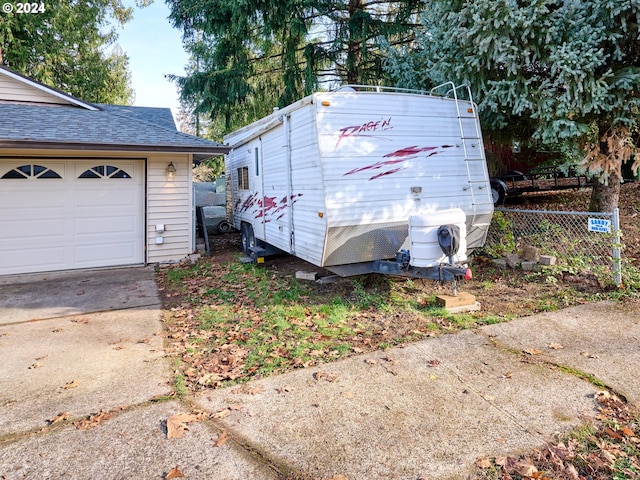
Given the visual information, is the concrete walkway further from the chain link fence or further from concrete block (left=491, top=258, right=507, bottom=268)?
concrete block (left=491, top=258, right=507, bottom=268)

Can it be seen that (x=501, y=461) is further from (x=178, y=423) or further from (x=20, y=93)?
(x=20, y=93)

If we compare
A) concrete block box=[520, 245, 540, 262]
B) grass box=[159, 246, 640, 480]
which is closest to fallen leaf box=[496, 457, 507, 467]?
grass box=[159, 246, 640, 480]

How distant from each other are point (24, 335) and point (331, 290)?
401cm

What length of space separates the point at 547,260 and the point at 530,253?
0.98 ft

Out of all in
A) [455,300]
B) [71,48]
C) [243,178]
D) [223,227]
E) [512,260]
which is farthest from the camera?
[71,48]

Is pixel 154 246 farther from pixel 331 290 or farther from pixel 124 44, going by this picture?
pixel 124 44

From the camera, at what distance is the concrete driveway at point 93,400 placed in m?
2.45

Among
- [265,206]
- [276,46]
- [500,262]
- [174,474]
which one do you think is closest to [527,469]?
[174,474]

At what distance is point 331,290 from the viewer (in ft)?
20.0

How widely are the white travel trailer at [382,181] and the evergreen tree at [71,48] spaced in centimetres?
1735

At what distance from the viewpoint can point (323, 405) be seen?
10.1ft

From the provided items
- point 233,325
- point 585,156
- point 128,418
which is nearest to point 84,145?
point 233,325

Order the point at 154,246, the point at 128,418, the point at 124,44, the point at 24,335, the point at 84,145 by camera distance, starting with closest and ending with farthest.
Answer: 1. the point at 128,418
2. the point at 24,335
3. the point at 84,145
4. the point at 154,246
5. the point at 124,44

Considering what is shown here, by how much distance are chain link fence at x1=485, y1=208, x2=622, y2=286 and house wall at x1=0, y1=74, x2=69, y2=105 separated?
34.7ft
